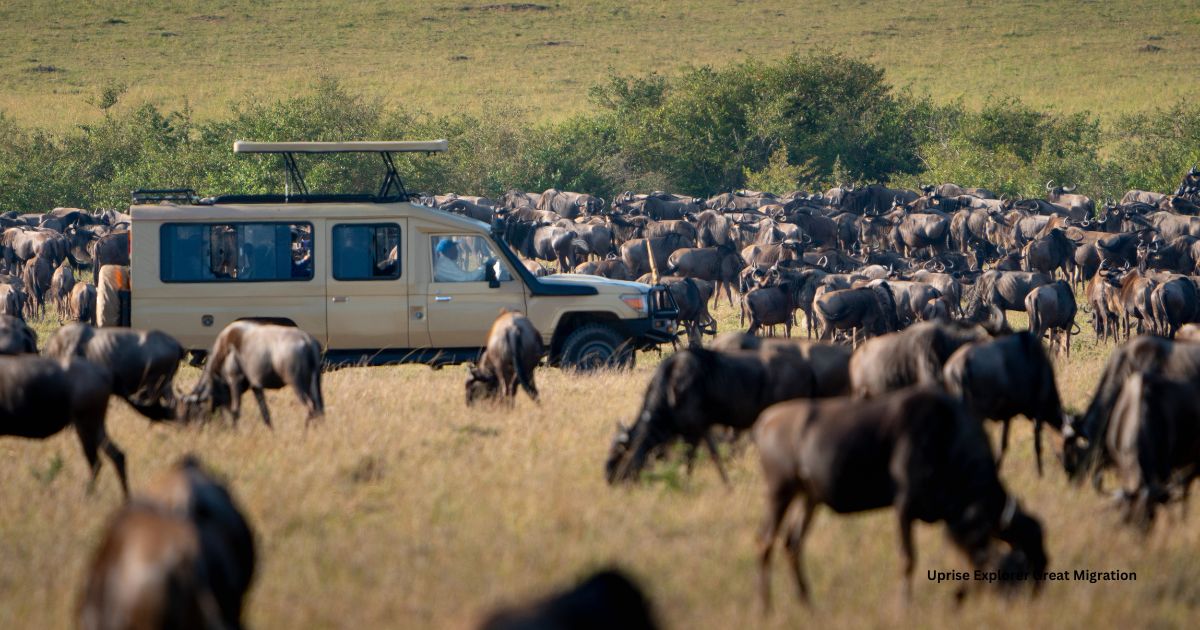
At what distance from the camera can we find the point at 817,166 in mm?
48969

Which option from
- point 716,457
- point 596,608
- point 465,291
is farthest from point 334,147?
point 596,608

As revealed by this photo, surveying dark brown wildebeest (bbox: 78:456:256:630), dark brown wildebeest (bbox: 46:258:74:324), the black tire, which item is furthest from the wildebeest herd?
dark brown wildebeest (bbox: 46:258:74:324)

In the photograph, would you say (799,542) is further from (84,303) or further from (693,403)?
(84,303)

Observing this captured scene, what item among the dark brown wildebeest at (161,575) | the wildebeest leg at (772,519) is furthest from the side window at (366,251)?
the dark brown wildebeest at (161,575)

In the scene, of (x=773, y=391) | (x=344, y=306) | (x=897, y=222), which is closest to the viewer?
(x=773, y=391)

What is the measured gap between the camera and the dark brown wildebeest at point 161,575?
4391mm

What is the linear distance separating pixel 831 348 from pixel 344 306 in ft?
19.0

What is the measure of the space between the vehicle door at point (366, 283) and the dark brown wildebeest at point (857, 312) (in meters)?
8.07

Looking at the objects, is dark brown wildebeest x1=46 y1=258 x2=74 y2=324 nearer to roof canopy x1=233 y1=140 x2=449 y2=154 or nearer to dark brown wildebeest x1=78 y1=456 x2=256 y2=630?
roof canopy x1=233 y1=140 x2=449 y2=154

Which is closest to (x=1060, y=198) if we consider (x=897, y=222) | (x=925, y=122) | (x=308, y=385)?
(x=897, y=222)

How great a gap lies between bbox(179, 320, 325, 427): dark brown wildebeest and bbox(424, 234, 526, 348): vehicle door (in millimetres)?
2874

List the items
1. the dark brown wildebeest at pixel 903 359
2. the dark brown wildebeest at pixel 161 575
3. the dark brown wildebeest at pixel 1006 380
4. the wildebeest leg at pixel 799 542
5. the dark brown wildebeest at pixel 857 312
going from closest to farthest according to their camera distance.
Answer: the dark brown wildebeest at pixel 161 575
the wildebeest leg at pixel 799 542
the dark brown wildebeest at pixel 1006 380
the dark brown wildebeest at pixel 903 359
the dark brown wildebeest at pixel 857 312

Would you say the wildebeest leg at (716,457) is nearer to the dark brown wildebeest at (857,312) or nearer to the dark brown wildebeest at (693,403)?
the dark brown wildebeest at (693,403)

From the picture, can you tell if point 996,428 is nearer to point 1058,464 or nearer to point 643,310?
point 1058,464
